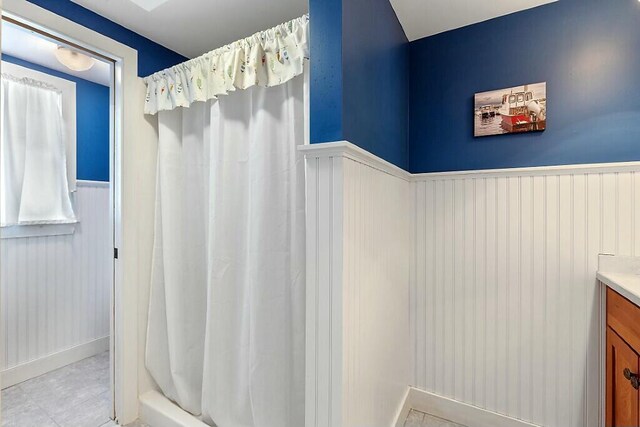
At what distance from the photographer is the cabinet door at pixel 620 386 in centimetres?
116

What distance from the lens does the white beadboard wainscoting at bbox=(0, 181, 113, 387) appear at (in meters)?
2.16

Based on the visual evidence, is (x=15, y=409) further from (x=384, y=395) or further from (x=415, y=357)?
(x=415, y=357)

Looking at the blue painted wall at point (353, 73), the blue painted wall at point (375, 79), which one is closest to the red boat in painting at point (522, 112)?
the blue painted wall at point (375, 79)

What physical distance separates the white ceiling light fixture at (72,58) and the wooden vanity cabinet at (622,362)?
3024 millimetres

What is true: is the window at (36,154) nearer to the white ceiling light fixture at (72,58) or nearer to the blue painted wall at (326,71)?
the white ceiling light fixture at (72,58)

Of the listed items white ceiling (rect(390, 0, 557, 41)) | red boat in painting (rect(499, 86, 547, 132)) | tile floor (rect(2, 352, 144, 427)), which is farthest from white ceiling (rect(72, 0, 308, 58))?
tile floor (rect(2, 352, 144, 427))

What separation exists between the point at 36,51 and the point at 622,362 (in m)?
3.66

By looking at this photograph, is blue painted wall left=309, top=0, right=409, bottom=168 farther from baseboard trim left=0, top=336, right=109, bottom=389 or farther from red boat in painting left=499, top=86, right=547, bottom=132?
baseboard trim left=0, top=336, right=109, bottom=389

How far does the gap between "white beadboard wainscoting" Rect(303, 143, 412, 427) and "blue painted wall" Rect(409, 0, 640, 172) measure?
70 centimetres

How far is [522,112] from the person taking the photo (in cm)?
166

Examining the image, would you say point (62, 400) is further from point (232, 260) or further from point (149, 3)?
point (149, 3)

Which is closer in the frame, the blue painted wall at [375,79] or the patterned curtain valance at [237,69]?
the blue painted wall at [375,79]

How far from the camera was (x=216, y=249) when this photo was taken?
5.16 ft

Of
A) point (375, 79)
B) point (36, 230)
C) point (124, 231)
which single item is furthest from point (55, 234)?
point (375, 79)
